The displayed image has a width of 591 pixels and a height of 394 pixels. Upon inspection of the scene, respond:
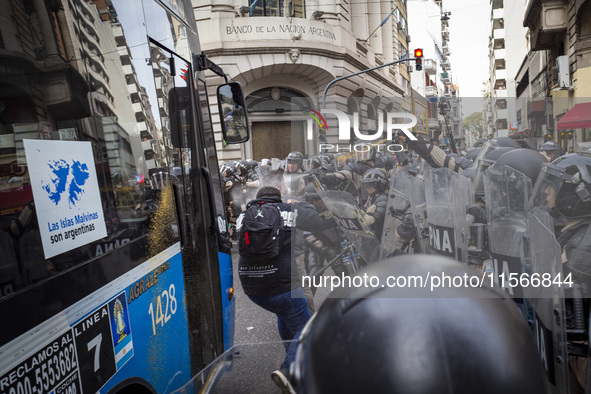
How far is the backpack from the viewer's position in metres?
3.69

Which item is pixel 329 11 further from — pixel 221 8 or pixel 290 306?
pixel 290 306

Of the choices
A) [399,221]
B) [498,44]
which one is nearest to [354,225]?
[399,221]

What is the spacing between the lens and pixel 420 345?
0.95 meters

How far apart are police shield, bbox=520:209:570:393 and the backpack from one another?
6.67ft

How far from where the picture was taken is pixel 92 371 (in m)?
1.65

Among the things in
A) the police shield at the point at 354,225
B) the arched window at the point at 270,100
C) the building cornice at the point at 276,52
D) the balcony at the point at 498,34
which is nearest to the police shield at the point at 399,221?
the police shield at the point at 354,225

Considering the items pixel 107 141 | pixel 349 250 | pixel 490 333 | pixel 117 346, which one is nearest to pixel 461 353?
pixel 490 333

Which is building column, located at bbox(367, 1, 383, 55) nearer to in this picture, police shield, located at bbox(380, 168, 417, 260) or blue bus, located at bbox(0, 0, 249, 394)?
police shield, located at bbox(380, 168, 417, 260)

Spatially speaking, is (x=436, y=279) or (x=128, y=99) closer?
(x=436, y=279)

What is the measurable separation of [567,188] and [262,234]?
213 centimetres

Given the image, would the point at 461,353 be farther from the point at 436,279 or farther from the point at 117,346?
the point at 117,346

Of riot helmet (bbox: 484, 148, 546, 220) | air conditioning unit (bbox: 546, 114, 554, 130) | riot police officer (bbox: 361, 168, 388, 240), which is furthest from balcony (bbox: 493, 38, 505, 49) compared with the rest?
riot helmet (bbox: 484, 148, 546, 220)

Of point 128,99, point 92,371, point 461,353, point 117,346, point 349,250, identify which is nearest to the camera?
point 461,353

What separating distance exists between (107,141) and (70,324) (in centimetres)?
76
